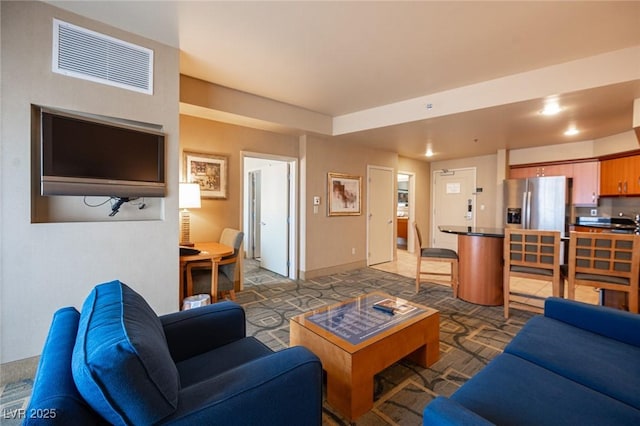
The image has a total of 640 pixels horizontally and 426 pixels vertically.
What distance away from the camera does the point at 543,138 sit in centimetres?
500

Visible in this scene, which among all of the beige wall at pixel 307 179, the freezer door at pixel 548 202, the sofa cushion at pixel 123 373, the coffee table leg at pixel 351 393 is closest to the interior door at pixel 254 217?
the beige wall at pixel 307 179

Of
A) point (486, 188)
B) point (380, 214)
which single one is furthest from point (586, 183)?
point (380, 214)

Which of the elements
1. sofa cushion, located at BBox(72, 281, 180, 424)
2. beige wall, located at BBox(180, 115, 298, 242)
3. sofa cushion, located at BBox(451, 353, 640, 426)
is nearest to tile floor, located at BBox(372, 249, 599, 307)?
sofa cushion, located at BBox(451, 353, 640, 426)

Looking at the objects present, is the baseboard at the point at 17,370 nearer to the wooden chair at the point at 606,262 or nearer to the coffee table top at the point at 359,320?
the coffee table top at the point at 359,320

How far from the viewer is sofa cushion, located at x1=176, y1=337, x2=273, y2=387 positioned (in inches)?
55.3

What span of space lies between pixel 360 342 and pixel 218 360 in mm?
846

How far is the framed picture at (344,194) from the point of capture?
202 inches

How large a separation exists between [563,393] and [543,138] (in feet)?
17.0

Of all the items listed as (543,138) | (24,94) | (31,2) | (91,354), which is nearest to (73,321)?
(91,354)

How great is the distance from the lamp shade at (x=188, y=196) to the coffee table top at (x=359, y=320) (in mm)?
2034

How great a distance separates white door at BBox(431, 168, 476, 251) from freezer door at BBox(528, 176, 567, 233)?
138 cm

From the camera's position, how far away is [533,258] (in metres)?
3.10

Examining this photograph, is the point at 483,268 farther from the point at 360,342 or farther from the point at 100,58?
the point at 100,58

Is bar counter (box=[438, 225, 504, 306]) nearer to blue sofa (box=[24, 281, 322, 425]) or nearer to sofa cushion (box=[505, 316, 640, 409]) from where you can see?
sofa cushion (box=[505, 316, 640, 409])
